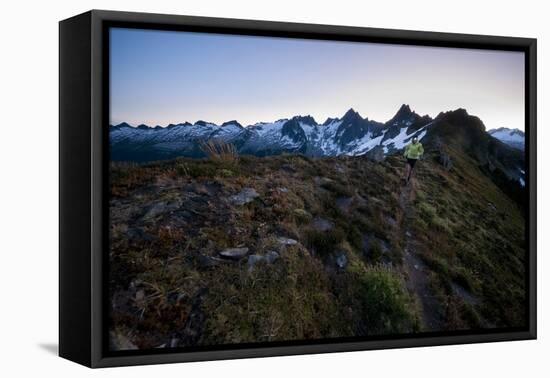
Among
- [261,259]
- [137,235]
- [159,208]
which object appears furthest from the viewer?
[261,259]

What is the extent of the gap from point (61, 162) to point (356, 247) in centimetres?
303

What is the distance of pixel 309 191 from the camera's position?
11273mm

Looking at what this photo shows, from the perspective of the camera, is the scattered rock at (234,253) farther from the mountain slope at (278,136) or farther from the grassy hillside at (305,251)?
the mountain slope at (278,136)

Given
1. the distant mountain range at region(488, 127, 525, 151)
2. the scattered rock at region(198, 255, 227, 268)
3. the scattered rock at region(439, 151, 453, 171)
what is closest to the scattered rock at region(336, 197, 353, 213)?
Answer: the scattered rock at region(439, 151, 453, 171)

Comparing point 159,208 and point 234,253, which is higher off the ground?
point 159,208

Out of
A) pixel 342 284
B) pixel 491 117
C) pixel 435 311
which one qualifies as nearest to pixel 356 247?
pixel 342 284

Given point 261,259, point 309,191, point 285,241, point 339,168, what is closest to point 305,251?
point 285,241

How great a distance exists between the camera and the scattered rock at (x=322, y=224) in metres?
11.2

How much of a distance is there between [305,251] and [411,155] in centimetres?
178

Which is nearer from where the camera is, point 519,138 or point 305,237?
point 305,237

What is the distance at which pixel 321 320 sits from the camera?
1109cm

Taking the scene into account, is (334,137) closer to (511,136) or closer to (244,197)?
(244,197)

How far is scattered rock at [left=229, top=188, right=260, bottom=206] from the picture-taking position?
428 inches

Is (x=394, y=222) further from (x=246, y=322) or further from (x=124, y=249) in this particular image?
(x=124, y=249)
